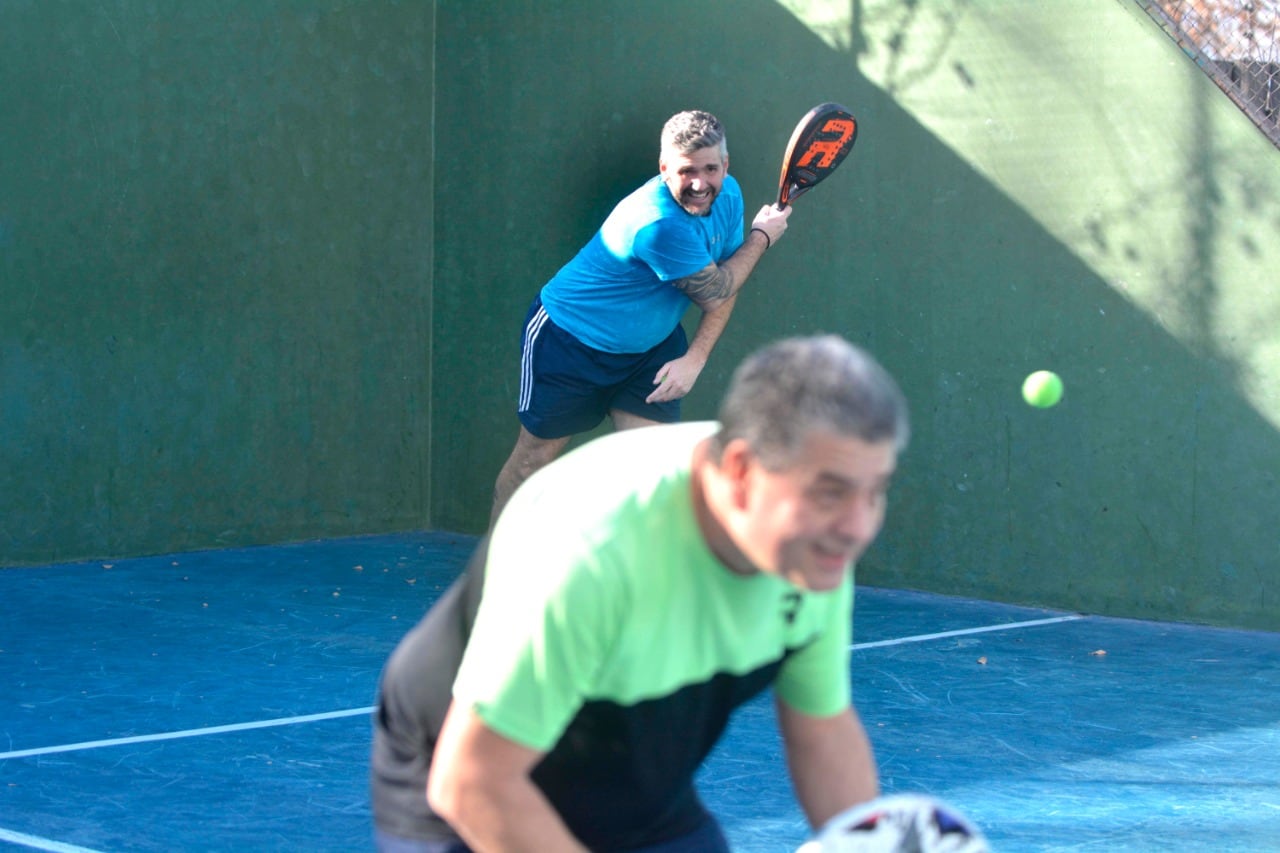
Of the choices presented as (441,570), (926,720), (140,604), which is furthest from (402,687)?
(441,570)

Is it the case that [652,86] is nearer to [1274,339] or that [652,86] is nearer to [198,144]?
[198,144]

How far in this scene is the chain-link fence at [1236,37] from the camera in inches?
235

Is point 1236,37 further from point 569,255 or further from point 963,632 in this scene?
point 569,255

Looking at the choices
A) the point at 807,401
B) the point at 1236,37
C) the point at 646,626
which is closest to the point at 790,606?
the point at 646,626

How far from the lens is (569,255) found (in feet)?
25.2

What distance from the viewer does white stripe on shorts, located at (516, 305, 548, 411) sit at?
552cm

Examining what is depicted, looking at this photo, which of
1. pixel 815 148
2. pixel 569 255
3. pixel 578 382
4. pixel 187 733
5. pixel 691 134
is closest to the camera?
pixel 187 733

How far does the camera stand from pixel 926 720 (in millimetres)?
4547

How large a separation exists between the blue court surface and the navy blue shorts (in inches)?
36.8

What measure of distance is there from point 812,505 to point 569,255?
20.2 feet

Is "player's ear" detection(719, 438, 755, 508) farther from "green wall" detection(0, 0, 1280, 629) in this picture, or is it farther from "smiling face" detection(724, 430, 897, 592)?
"green wall" detection(0, 0, 1280, 629)

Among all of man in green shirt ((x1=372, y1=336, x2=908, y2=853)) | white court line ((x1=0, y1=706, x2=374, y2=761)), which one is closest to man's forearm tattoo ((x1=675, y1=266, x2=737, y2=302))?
white court line ((x1=0, y1=706, x2=374, y2=761))

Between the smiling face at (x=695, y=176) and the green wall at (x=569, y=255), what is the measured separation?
1.77 meters

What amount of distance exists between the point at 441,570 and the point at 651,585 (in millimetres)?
5406
